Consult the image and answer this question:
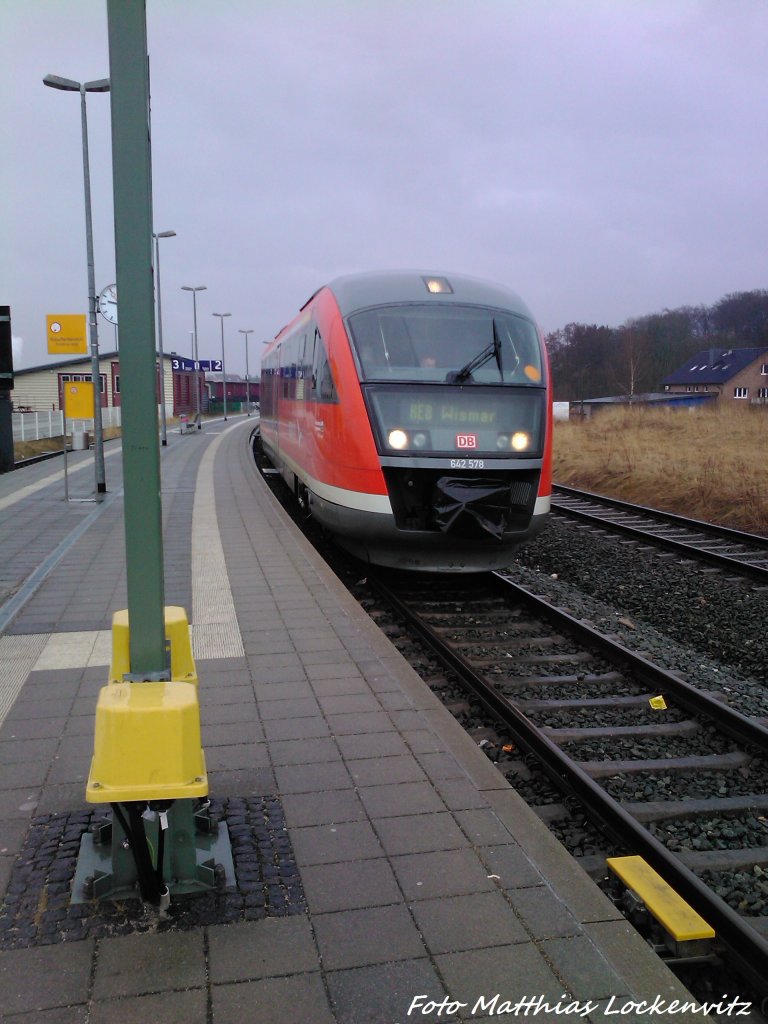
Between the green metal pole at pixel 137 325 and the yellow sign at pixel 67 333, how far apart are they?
12.2m

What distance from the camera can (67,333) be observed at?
551 inches

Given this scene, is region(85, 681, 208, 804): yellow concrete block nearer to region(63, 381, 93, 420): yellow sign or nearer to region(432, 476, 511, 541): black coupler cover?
region(432, 476, 511, 541): black coupler cover

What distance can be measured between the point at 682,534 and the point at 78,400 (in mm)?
9697

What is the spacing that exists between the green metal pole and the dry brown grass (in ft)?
36.8

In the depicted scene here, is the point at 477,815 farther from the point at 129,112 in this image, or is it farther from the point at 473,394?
the point at 473,394

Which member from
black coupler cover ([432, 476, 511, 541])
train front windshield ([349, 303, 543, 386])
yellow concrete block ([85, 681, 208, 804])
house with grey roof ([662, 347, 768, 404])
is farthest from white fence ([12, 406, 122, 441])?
house with grey roof ([662, 347, 768, 404])

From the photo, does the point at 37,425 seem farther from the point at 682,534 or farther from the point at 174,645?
the point at 174,645

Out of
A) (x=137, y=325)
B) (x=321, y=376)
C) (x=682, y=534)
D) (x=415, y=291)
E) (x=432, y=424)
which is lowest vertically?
(x=682, y=534)

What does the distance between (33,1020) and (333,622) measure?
4227 mm

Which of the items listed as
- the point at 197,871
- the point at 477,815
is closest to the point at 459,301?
the point at 477,815

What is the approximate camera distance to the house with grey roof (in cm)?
5978

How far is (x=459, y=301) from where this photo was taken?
26.8 ft

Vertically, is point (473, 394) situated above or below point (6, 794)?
above

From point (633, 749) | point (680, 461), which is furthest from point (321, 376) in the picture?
point (680, 461)
